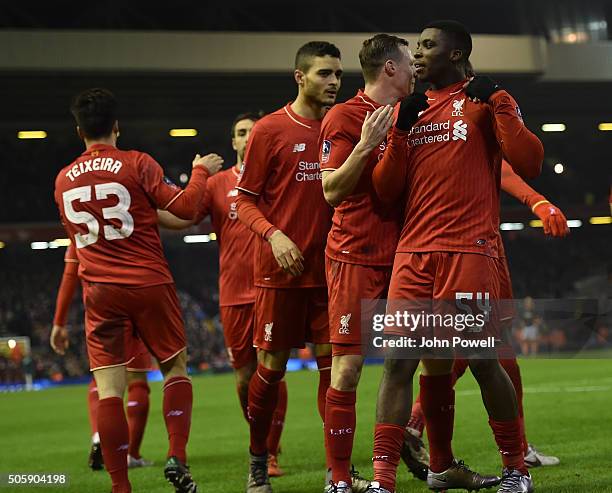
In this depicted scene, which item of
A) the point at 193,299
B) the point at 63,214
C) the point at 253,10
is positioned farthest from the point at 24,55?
the point at 63,214

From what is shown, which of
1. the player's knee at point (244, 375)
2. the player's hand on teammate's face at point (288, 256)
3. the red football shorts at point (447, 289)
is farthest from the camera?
the player's knee at point (244, 375)

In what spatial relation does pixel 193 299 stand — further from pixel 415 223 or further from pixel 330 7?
pixel 415 223

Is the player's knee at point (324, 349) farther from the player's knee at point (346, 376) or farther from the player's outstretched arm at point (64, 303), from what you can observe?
the player's outstretched arm at point (64, 303)

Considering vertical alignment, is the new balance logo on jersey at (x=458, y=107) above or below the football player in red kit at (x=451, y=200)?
above

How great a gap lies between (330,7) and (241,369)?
799 inches

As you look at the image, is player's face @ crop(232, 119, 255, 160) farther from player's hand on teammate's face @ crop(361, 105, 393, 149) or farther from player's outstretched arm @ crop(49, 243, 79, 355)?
player's hand on teammate's face @ crop(361, 105, 393, 149)

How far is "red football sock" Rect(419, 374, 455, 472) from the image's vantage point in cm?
484

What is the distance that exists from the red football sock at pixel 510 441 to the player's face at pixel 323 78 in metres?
2.16

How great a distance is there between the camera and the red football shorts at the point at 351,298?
4875 mm

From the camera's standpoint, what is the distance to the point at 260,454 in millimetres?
5641

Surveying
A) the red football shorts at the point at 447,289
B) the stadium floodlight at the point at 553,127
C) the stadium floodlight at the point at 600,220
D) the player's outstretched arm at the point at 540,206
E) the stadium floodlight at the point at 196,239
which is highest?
the stadium floodlight at the point at 553,127

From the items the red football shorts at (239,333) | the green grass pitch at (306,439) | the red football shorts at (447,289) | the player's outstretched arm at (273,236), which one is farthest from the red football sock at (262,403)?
the red football shorts at (447,289)

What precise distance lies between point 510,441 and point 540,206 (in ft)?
4.46

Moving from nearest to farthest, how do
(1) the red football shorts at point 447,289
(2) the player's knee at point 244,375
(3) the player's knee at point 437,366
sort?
(1) the red football shorts at point 447,289 < (3) the player's knee at point 437,366 < (2) the player's knee at point 244,375
